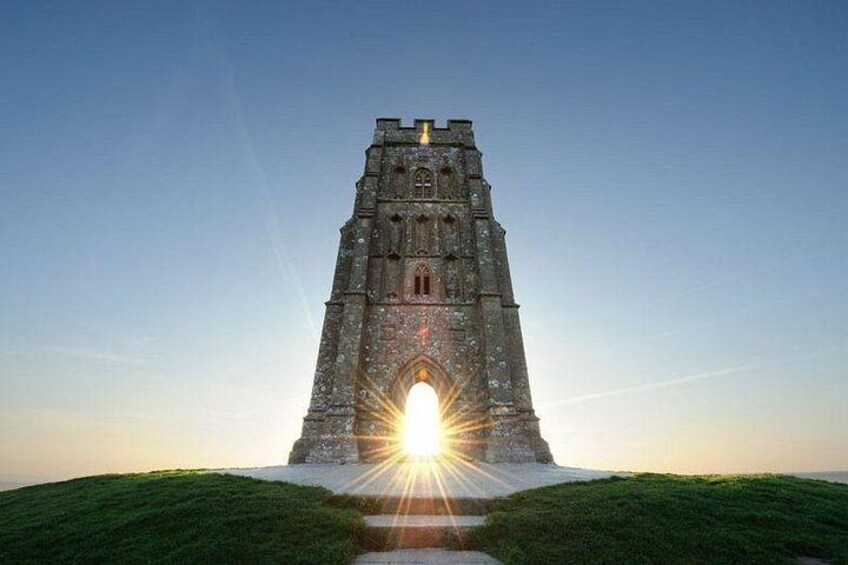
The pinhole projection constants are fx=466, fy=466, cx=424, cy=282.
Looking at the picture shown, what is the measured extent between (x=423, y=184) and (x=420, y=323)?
28.8 feet

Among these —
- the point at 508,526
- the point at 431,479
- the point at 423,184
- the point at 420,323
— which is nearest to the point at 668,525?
the point at 508,526

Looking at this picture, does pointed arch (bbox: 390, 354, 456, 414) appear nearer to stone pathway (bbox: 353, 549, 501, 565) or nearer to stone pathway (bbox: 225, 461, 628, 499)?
stone pathway (bbox: 225, 461, 628, 499)

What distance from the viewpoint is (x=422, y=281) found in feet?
75.6

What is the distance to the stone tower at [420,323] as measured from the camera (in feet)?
61.0

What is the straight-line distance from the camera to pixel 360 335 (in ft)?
65.5

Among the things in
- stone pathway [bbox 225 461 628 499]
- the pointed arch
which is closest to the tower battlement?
the pointed arch

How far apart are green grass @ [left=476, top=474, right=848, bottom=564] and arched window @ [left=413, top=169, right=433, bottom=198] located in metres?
18.3

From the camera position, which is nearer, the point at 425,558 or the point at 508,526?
the point at 425,558

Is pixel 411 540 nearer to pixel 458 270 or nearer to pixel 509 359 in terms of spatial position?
pixel 509 359

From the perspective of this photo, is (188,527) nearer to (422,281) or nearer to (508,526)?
(508,526)

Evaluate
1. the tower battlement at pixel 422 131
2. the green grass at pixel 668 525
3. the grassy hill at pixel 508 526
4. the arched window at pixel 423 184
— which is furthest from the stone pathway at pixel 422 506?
the tower battlement at pixel 422 131

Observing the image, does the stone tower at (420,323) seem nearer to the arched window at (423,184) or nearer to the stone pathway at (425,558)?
the arched window at (423,184)

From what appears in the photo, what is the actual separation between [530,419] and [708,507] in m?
11.3

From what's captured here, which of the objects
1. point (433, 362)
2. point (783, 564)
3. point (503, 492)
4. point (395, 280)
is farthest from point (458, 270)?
point (783, 564)
